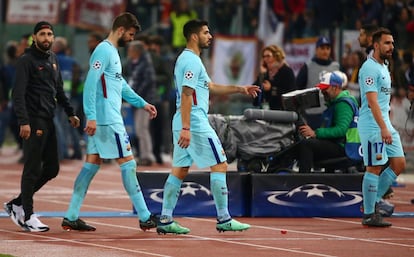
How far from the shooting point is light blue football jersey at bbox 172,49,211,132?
42.0 feet

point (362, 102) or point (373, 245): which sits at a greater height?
point (362, 102)

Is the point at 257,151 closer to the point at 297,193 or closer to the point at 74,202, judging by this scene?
the point at 297,193

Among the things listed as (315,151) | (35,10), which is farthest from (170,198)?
(35,10)

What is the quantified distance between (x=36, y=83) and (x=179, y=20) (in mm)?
13558

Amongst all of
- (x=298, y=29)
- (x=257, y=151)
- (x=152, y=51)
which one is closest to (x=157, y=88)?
(x=152, y=51)

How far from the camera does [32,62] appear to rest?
13.4 m

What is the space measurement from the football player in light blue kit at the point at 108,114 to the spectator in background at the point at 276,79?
13.1 ft

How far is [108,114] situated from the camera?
13.1 metres

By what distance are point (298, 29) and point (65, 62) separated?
4.38m

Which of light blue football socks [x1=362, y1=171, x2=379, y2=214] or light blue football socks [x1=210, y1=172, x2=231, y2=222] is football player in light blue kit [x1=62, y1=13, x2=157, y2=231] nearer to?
light blue football socks [x1=210, y1=172, x2=231, y2=222]

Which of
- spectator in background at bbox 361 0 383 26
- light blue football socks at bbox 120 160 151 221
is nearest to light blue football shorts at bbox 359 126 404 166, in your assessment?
Result: light blue football socks at bbox 120 160 151 221

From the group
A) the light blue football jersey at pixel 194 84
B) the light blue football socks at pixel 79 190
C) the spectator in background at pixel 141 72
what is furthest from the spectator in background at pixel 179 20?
the light blue football jersey at pixel 194 84

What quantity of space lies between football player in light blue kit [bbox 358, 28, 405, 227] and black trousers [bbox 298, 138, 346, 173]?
1224 millimetres

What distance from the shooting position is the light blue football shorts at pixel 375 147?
13.9 metres
